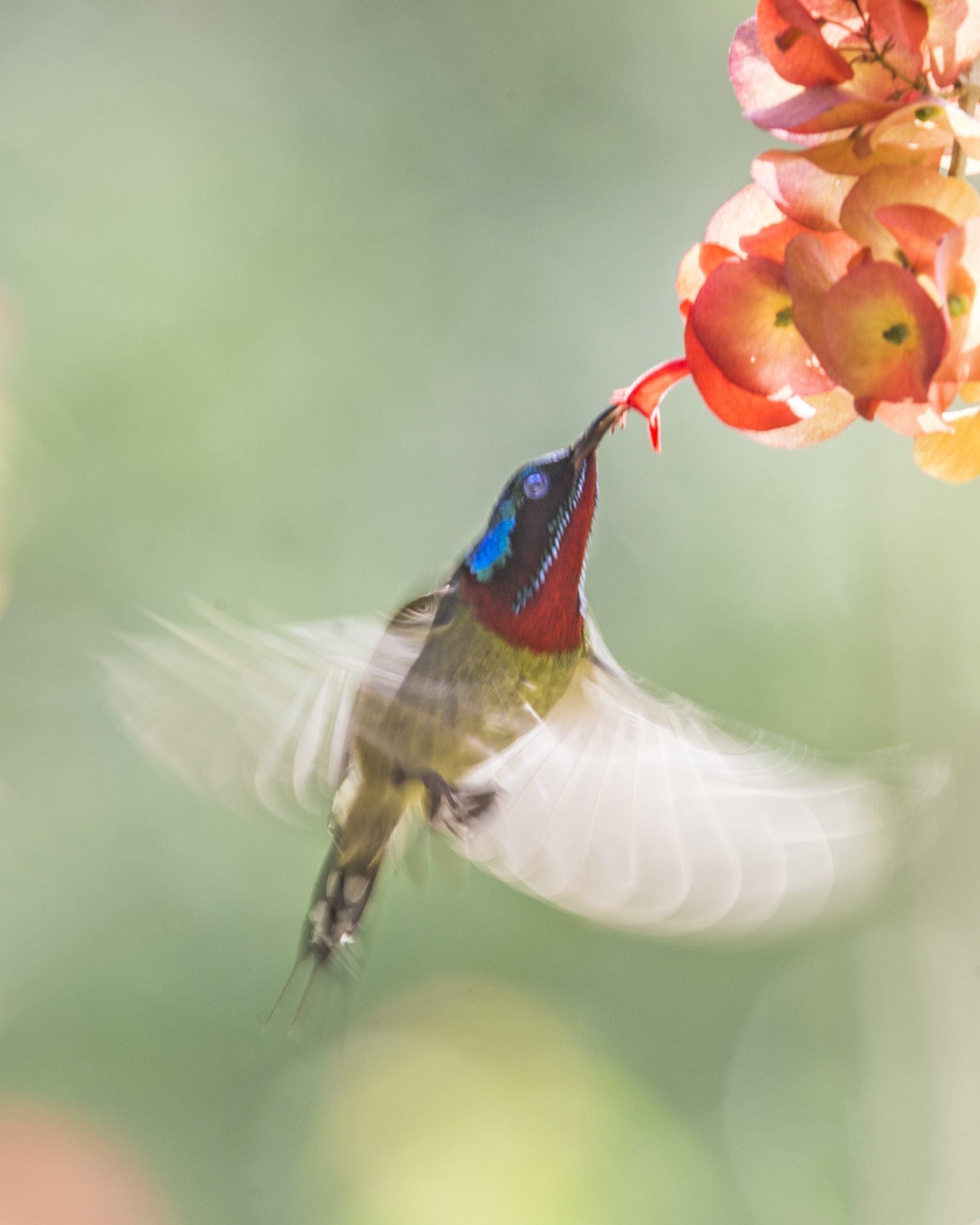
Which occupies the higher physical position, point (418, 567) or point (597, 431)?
point (597, 431)

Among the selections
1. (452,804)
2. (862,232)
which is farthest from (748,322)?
(452,804)

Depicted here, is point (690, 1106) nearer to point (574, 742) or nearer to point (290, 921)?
point (290, 921)

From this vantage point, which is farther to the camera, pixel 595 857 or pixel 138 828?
pixel 138 828

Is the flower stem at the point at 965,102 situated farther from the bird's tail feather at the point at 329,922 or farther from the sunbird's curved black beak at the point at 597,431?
the bird's tail feather at the point at 329,922

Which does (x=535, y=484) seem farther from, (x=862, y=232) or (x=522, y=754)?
(x=862, y=232)

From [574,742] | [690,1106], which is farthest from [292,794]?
[690,1106]

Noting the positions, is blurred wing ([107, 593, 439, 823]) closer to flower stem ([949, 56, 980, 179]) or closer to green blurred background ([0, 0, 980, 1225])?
flower stem ([949, 56, 980, 179])
